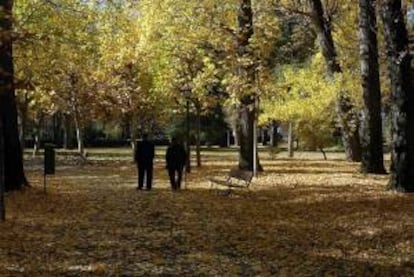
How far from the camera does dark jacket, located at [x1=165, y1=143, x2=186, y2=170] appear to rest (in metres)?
20.9

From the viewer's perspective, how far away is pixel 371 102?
80.3ft

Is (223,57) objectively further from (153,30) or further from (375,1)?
(375,1)

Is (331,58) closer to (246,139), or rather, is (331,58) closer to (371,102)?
(246,139)

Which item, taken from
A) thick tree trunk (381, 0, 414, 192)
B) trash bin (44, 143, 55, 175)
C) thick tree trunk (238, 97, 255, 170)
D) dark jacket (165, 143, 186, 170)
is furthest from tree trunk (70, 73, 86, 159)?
thick tree trunk (381, 0, 414, 192)

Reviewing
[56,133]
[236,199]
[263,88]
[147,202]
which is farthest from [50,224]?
[56,133]

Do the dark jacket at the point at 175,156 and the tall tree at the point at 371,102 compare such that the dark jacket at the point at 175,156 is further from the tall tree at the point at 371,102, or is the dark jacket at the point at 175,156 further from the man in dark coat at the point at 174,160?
the tall tree at the point at 371,102

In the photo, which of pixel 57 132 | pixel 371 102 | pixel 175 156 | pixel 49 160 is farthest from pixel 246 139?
pixel 57 132

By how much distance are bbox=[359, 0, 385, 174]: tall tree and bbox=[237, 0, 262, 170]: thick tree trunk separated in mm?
3727

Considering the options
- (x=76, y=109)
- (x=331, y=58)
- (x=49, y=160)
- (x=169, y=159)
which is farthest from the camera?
(x=76, y=109)

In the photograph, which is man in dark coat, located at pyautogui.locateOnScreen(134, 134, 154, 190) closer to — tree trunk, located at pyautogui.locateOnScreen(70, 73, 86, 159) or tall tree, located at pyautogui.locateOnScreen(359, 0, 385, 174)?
tall tree, located at pyautogui.locateOnScreen(359, 0, 385, 174)

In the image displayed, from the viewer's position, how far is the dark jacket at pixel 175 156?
A: 68.6 feet

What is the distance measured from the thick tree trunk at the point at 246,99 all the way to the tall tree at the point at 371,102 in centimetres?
373

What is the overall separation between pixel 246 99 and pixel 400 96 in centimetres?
926

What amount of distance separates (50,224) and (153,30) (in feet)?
45.3
